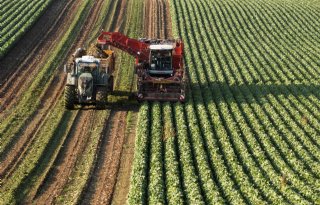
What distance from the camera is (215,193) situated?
15.0 meters

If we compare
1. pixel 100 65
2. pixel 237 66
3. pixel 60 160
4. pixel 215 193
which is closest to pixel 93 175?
pixel 60 160

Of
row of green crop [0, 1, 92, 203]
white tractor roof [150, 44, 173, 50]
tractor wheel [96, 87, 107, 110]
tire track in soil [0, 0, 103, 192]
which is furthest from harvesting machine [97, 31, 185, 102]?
row of green crop [0, 1, 92, 203]

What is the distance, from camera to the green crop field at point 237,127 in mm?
15645

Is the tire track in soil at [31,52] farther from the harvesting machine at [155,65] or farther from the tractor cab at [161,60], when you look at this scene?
the tractor cab at [161,60]

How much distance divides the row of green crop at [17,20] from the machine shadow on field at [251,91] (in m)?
15.4

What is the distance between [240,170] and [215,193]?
2.32 meters

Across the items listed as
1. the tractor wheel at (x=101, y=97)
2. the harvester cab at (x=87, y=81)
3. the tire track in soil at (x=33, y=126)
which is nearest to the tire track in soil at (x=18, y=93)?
the tire track in soil at (x=33, y=126)

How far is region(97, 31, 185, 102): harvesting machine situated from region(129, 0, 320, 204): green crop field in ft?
2.89

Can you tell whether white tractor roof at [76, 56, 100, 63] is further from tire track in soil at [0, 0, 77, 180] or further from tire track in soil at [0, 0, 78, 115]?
tire track in soil at [0, 0, 78, 115]

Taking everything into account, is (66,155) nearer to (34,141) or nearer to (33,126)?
(34,141)

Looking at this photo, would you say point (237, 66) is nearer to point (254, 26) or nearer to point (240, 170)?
point (254, 26)

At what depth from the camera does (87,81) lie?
22.7 metres

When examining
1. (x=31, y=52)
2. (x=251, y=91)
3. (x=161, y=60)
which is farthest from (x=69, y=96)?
(x=31, y=52)

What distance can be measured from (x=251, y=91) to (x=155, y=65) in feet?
20.6
